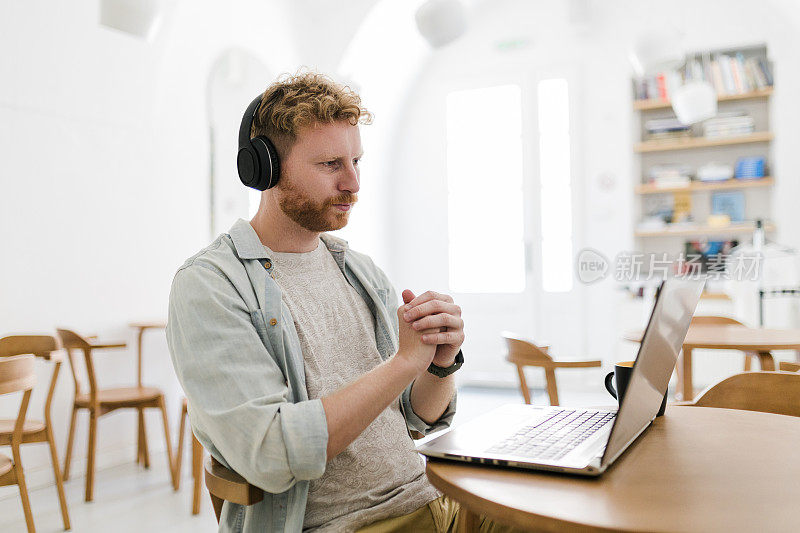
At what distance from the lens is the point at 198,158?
4.28 metres

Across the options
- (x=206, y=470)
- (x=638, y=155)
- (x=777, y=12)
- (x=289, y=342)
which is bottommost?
(x=206, y=470)

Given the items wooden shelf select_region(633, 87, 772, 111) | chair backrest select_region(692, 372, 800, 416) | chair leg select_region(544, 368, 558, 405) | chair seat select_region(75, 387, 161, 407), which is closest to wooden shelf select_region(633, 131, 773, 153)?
wooden shelf select_region(633, 87, 772, 111)

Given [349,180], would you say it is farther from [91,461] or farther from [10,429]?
[91,461]

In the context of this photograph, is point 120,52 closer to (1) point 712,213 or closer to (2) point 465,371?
(2) point 465,371

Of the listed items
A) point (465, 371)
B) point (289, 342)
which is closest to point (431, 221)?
point (465, 371)

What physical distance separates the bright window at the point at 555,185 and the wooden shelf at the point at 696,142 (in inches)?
24.9

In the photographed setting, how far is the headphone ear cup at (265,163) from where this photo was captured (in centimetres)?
129

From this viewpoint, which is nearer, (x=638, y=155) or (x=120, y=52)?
(x=120, y=52)

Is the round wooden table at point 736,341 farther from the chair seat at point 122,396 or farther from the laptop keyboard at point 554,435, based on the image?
the chair seat at point 122,396

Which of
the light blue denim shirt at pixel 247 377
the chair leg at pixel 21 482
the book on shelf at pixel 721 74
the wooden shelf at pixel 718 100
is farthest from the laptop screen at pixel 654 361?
the wooden shelf at pixel 718 100

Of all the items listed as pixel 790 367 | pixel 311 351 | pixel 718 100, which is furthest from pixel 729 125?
pixel 311 351

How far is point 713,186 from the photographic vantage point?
5246 millimetres

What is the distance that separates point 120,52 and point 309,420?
11.0 ft

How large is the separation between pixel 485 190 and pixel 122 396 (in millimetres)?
3760
